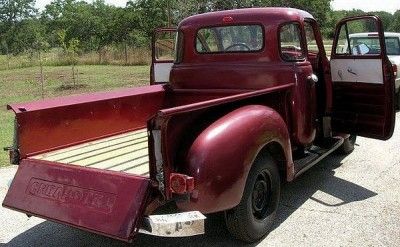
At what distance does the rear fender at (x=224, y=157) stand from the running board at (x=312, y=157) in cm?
96

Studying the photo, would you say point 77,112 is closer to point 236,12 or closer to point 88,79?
point 236,12

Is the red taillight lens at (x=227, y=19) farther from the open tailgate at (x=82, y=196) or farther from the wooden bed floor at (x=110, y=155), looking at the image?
the open tailgate at (x=82, y=196)

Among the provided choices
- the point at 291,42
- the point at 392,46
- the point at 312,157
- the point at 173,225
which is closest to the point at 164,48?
the point at 291,42

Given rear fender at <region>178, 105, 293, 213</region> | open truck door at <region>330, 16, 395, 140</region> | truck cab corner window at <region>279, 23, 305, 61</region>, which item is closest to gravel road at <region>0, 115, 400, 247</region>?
open truck door at <region>330, 16, 395, 140</region>

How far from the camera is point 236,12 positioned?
190 inches

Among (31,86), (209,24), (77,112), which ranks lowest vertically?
(31,86)

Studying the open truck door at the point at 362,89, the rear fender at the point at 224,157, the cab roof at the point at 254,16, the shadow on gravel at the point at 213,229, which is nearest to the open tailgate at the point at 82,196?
the rear fender at the point at 224,157

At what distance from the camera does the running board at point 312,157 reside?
4.33 m

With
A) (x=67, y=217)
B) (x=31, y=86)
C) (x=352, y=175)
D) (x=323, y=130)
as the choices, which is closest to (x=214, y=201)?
(x=67, y=217)

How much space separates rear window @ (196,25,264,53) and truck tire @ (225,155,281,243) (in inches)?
58.3

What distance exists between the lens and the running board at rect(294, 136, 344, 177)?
170 inches

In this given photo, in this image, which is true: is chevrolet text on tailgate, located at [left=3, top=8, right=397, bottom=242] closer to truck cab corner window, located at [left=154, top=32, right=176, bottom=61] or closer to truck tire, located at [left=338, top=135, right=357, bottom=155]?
truck tire, located at [left=338, top=135, right=357, bottom=155]

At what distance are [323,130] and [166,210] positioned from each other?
7.41 ft

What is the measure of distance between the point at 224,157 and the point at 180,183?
0.39 m
